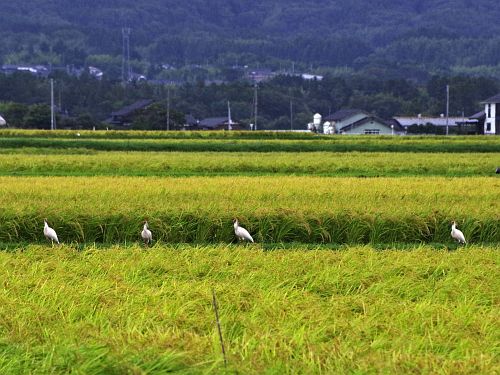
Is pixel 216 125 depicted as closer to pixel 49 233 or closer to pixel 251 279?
pixel 49 233

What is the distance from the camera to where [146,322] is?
7531 millimetres

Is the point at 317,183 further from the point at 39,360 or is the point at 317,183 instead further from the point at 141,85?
the point at 141,85

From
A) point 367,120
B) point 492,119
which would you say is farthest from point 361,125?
point 492,119

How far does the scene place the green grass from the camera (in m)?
6.31

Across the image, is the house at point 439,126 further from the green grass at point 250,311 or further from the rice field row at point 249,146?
the green grass at point 250,311

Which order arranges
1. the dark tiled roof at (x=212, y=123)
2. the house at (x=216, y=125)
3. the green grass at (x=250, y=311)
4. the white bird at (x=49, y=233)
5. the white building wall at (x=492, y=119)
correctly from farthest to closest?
the dark tiled roof at (x=212, y=123) < the house at (x=216, y=125) < the white building wall at (x=492, y=119) < the white bird at (x=49, y=233) < the green grass at (x=250, y=311)

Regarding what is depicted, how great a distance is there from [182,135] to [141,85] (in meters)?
68.3

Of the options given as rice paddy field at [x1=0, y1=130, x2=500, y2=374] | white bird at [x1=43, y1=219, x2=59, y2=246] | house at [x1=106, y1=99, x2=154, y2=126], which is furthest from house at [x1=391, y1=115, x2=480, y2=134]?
white bird at [x1=43, y1=219, x2=59, y2=246]

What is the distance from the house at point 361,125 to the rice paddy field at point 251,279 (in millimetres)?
60910

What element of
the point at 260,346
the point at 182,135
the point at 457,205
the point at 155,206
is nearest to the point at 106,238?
the point at 155,206

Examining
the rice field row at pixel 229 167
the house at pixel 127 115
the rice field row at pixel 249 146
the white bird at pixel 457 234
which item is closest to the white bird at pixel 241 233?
the white bird at pixel 457 234

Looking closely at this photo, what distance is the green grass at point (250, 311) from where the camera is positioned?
20.7 feet

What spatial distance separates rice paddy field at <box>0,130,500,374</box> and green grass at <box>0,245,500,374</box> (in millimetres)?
21

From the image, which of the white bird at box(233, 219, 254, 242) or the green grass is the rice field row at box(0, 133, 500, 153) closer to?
the white bird at box(233, 219, 254, 242)
